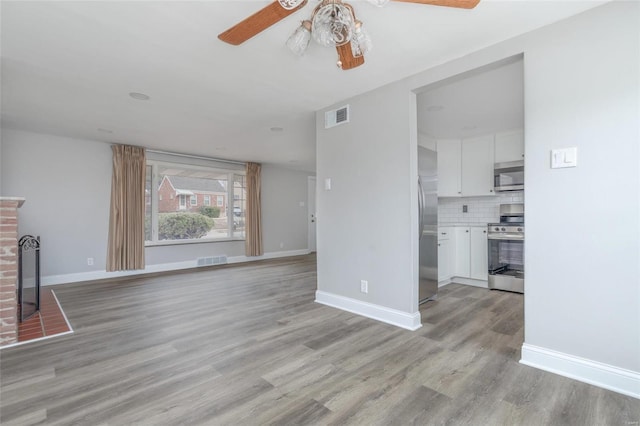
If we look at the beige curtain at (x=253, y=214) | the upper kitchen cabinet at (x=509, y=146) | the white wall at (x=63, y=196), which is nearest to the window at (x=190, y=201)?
the beige curtain at (x=253, y=214)

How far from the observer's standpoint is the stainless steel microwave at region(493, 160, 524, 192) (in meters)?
4.28

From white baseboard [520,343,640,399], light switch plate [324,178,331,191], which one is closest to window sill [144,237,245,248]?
light switch plate [324,178,331,191]

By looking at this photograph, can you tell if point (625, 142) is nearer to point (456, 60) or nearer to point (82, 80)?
point (456, 60)

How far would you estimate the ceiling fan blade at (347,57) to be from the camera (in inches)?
72.0

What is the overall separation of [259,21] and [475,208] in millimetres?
4504

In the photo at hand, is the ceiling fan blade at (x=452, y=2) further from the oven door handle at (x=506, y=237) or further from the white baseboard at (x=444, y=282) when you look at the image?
the white baseboard at (x=444, y=282)

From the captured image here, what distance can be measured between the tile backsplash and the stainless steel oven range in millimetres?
187

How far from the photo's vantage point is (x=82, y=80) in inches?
115

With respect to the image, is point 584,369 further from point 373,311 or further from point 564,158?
point 373,311

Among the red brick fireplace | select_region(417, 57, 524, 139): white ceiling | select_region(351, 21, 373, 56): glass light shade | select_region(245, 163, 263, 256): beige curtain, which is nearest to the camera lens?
select_region(351, 21, 373, 56): glass light shade

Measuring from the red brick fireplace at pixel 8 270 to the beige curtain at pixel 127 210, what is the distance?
2.83 metres

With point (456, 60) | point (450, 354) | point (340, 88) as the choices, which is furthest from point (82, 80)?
point (450, 354)

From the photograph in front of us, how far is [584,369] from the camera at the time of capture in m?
1.94

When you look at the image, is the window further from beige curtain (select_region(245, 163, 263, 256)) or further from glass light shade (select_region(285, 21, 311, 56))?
glass light shade (select_region(285, 21, 311, 56))
